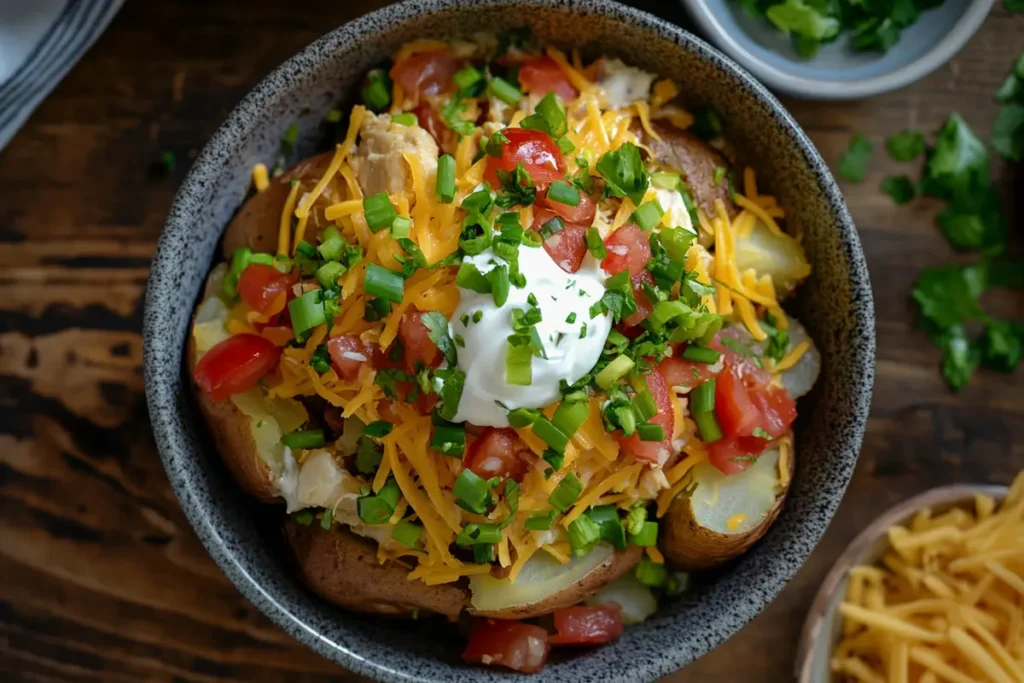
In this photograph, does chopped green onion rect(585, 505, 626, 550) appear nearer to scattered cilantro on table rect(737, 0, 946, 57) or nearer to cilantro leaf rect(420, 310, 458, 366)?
cilantro leaf rect(420, 310, 458, 366)

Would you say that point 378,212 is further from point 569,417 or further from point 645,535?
point 645,535

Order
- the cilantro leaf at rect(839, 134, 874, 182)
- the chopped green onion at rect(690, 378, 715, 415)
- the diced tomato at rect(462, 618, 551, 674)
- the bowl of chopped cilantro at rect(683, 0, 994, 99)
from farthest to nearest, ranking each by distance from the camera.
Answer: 1. the cilantro leaf at rect(839, 134, 874, 182)
2. the bowl of chopped cilantro at rect(683, 0, 994, 99)
3. the diced tomato at rect(462, 618, 551, 674)
4. the chopped green onion at rect(690, 378, 715, 415)

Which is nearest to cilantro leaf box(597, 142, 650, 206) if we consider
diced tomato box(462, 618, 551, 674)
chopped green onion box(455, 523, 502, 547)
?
chopped green onion box(455, 523, 502, 547)

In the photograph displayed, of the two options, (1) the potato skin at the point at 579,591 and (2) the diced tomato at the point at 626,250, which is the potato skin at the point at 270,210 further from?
(1) the potato skin at the point at 579,591

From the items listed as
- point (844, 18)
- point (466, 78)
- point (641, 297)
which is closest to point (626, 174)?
point (641, 297)

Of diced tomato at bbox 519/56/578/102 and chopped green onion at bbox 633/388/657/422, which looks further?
diced tomato at bbox 519/56/578/102

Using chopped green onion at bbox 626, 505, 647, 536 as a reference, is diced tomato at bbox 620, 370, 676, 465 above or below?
above
